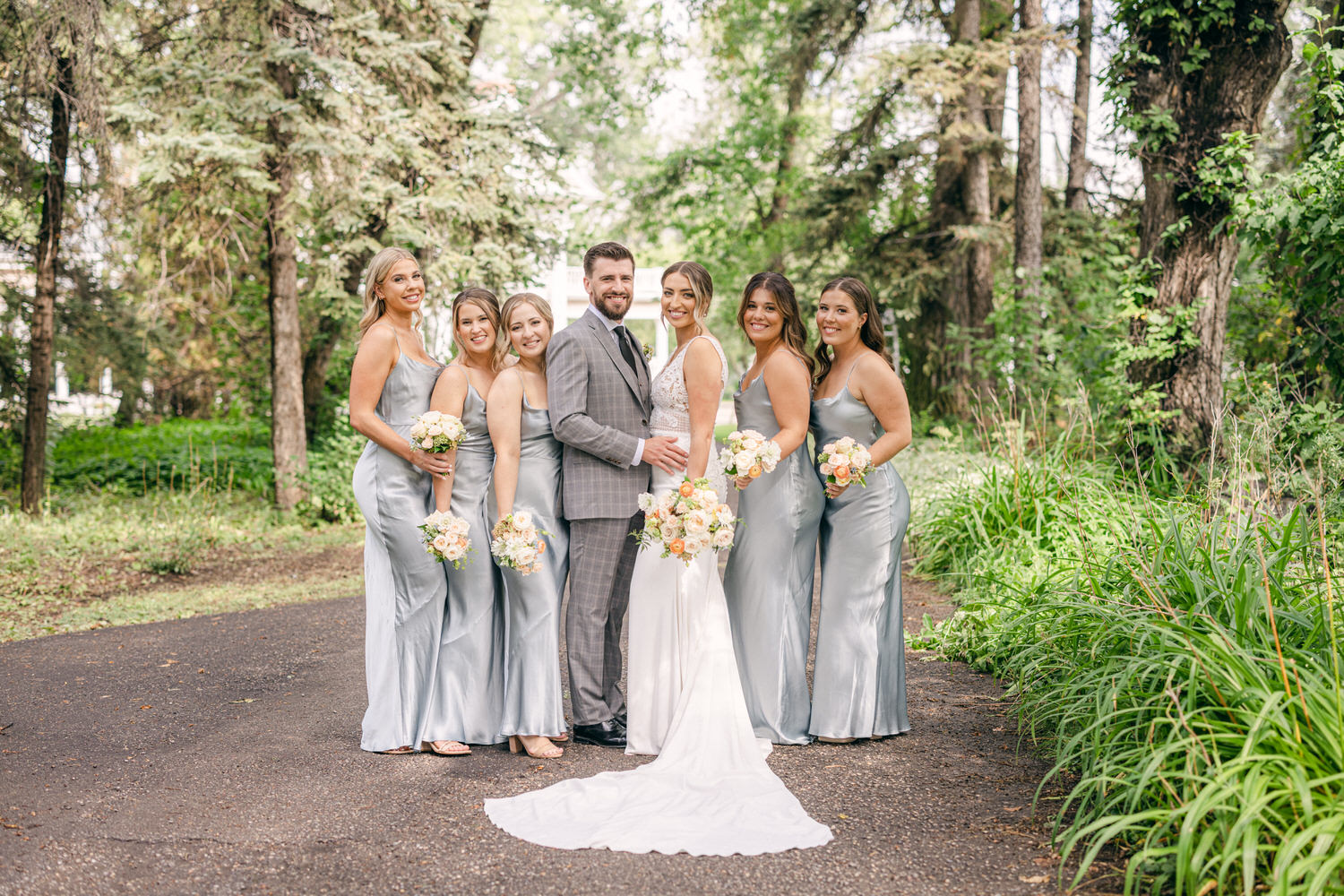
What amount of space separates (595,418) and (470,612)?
1107mm

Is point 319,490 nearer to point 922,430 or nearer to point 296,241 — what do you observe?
point 296,241

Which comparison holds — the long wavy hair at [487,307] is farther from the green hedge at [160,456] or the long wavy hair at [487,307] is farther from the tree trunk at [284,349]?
the green hedge at [160,456]

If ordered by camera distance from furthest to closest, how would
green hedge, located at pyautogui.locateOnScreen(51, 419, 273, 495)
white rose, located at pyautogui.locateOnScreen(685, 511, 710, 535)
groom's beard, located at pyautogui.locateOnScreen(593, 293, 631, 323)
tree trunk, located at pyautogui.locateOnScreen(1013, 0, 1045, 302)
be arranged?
green hedge, located at pyautogui.locateOnScreen(51, 419, 273, 495) < tree trunk, located at pyautogui.locateOnScreen(1013, 0, 1045, 302) < groom's beard, located at pyautogui.locateOnScreen(593, 293, 631, 323) < white rose, located at pyautogui.locateOnScreen(685, 511, 710, 535)

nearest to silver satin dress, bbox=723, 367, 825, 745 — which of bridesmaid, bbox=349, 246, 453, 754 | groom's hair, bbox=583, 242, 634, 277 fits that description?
groom's hair, bbox=583, 242, 634, 277

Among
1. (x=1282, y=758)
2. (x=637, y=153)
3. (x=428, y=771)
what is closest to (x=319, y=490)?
(x=428, y=771)

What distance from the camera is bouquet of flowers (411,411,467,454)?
4.43 metres

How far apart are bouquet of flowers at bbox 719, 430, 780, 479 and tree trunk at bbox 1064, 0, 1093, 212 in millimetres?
14022

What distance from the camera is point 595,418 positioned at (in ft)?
15.5

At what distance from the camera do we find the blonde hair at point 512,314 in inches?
188

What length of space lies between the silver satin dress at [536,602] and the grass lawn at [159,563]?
14.6 feet

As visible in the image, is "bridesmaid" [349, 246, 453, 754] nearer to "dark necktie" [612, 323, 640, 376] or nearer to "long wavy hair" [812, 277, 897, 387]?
"dark necktie" [612, 323, 640, 376]

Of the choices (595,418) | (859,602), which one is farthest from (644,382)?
(859,602)

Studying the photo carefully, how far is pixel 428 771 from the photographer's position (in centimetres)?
438

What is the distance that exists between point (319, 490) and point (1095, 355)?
943 cm
